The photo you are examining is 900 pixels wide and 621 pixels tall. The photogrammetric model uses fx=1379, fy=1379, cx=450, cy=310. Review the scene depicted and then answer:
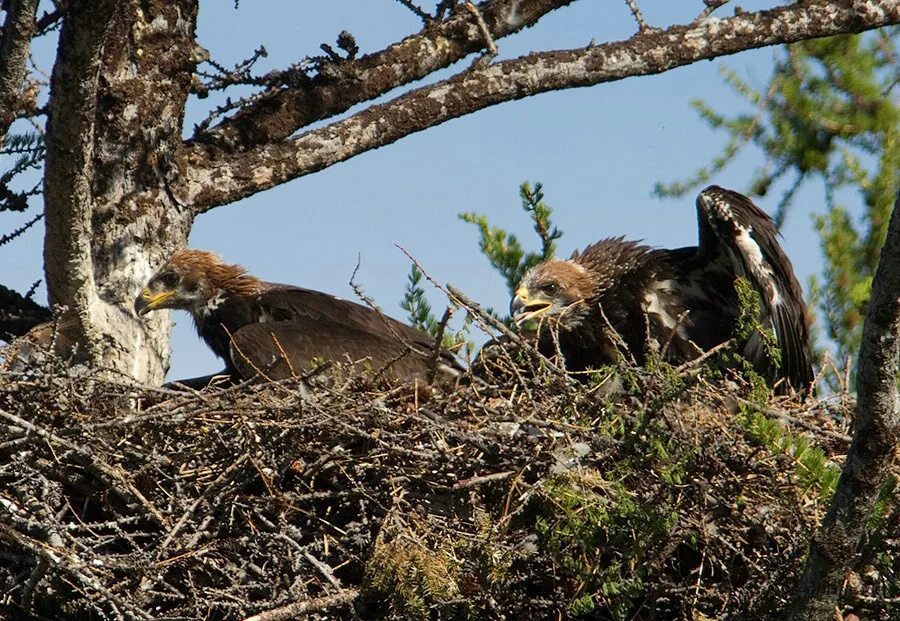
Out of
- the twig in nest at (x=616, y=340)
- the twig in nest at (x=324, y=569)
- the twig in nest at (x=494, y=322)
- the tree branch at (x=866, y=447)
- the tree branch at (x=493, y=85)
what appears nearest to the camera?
the tree branch at (x=866, y=447)

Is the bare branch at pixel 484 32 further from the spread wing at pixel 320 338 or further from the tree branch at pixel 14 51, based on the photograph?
the tree branch at pixel 14 51

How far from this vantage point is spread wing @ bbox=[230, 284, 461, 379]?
7.38 m

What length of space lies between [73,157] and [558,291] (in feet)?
10.7

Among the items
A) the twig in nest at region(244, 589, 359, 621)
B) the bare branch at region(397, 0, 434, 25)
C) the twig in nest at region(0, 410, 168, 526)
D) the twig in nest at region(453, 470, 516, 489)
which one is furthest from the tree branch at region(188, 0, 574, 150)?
the twig in nest at region(244, 589, 359, 621)

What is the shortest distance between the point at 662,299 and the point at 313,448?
2.87 m

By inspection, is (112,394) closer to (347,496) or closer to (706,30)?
(347,496)

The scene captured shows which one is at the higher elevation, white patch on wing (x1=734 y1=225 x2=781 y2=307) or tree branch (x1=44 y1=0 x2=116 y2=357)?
tree branch (x1=44 y1=0 x2=116 y2=357)

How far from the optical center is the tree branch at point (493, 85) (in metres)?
7.52

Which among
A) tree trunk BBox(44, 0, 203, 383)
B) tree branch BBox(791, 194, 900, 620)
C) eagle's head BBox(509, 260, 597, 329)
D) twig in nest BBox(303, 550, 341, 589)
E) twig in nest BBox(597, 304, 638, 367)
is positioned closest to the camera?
tree branch BBox(791, 194, 900, 620)

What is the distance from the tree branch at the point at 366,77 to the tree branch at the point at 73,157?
4.67 ft

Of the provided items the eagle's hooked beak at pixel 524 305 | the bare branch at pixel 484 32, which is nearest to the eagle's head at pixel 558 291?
the eagle's hooked beak at pixel 524 305

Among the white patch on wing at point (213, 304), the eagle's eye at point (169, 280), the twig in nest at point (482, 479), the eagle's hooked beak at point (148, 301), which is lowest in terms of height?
the twig in nest at point (482, 479)

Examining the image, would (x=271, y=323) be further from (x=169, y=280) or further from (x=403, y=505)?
(x=403, y=505)

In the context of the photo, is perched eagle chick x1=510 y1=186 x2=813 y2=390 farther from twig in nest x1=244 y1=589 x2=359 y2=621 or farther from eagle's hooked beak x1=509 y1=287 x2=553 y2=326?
twig in nest x1=244 y1=589 x2=359 y2=621
